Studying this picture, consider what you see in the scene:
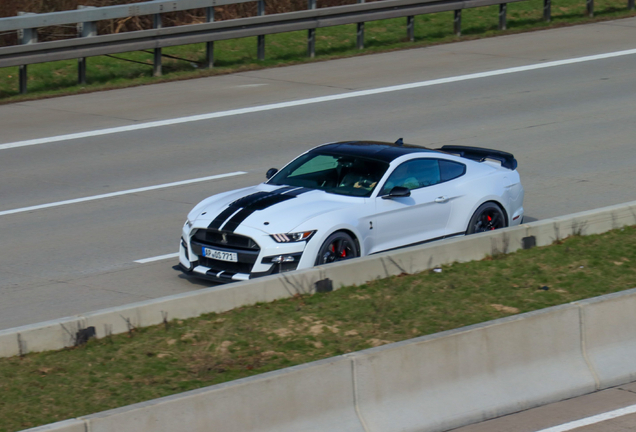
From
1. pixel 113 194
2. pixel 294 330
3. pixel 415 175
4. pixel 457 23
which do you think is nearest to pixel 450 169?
pixel 415 175

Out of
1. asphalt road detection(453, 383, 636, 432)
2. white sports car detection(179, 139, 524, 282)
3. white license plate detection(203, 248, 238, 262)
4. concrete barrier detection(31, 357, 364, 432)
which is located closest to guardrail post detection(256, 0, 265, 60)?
white sports car detection(179, 139, 524, 282)

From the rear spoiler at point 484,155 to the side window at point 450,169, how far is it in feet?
2.02

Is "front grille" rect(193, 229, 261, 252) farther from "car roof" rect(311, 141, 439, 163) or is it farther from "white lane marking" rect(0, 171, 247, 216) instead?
"white lane marking" rect(0, 171, 247, 216)

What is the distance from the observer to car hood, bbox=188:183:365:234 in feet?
33.5

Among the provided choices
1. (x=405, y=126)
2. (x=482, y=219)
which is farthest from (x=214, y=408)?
(x=405, y=126)

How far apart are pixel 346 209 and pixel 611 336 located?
11.1ft

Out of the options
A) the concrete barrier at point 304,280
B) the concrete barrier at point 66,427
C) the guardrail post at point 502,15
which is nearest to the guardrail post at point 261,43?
the guardrail post at point 502,15

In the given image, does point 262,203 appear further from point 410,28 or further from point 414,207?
point 410,28

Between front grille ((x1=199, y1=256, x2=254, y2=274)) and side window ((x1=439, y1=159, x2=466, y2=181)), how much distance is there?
2.78m

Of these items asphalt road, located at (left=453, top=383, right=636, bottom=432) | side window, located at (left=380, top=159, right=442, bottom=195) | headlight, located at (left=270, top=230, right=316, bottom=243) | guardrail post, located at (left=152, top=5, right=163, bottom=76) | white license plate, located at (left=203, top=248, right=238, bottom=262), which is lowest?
asphalt road, located at (left=453, top=383, right=636, bottom=432)

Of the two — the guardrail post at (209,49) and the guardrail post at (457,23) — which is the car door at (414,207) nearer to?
the guardrail post at (209,49)

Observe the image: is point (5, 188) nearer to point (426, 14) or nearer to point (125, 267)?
point (125, 267)

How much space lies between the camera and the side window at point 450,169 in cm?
1162

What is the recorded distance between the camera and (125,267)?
439 inches
